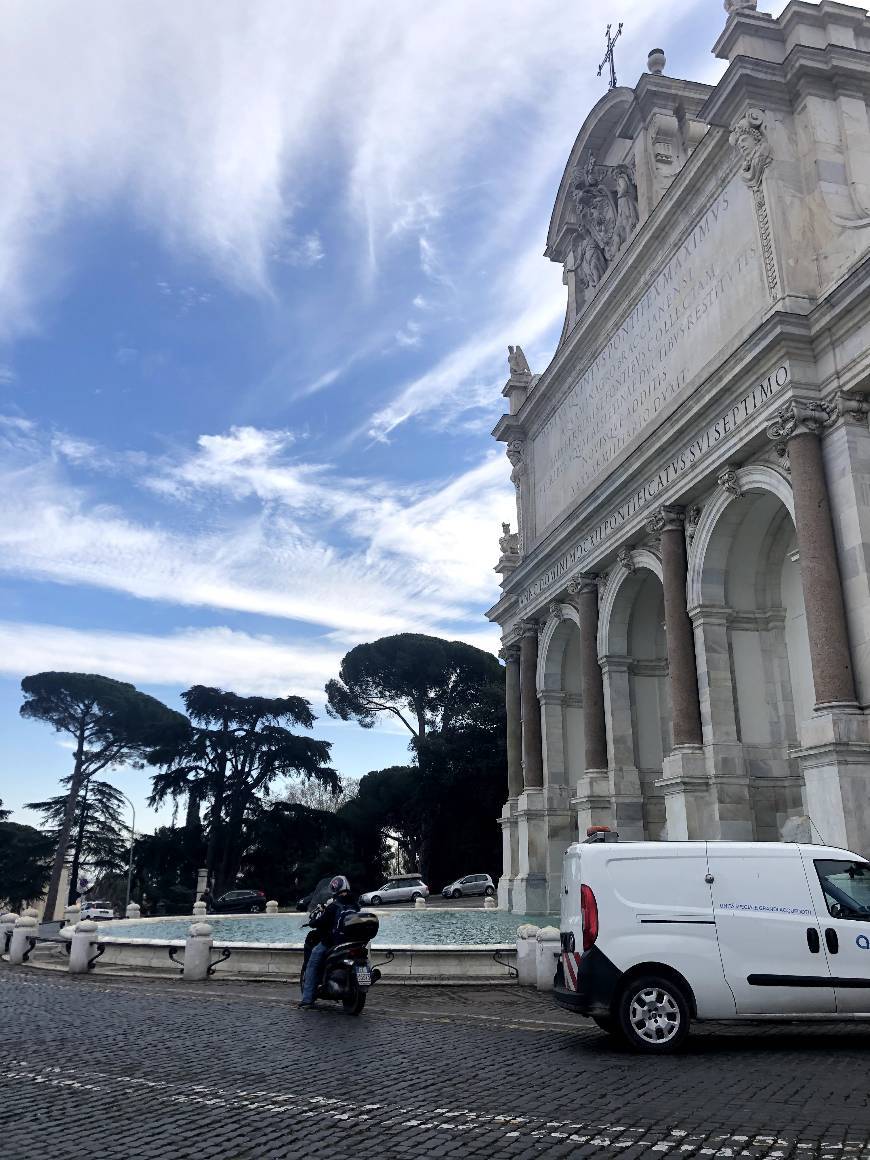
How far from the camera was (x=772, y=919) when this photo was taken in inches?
326

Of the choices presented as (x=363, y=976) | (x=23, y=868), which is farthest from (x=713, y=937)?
(x=23, y=868)

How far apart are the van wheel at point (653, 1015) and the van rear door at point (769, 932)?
1.70ft

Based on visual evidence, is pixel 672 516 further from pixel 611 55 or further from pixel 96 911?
pixel 96 911

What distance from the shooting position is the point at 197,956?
14383 mm

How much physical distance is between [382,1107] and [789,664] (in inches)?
655

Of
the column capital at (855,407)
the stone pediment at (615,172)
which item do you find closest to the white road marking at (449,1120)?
the column capital at (855,407)

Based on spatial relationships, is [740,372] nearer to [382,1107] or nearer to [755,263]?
[755,263]

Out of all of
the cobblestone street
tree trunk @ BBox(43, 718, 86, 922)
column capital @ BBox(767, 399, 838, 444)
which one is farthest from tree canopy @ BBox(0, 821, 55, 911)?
column capital @ BBox(767, 399, 838, 444)

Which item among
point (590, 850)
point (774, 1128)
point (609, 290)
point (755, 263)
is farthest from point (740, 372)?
point (774, 1128)

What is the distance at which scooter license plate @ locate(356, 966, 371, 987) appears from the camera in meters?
10.4

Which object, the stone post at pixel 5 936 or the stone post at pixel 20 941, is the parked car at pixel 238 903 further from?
the stone post at pixel 20 941

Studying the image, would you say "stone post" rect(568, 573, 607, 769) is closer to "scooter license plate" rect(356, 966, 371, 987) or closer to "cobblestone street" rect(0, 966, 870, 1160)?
"cobblestone street" rect(0, 966, 870, 1160)

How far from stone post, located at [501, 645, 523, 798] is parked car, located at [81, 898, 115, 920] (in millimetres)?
28524

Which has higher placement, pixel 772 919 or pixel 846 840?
pixel 846 840
